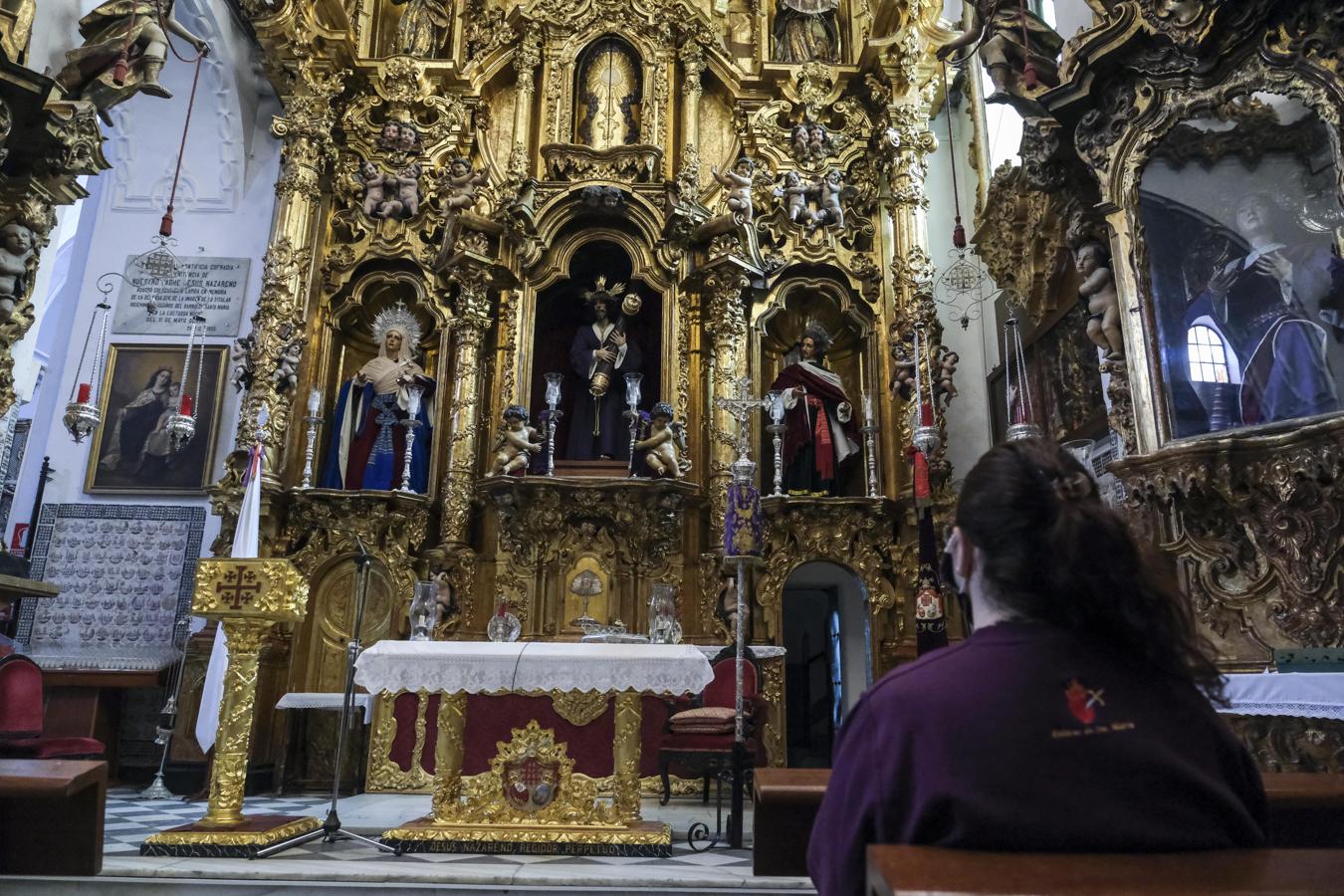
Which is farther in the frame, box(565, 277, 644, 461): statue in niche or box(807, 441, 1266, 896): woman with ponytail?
box(565, 277, 644, 461): statue in niche

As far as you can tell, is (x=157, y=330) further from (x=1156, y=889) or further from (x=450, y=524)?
(x=1156, y=889)

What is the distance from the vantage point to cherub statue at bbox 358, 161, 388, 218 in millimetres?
10289

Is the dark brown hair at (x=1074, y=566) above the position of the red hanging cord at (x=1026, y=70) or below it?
below

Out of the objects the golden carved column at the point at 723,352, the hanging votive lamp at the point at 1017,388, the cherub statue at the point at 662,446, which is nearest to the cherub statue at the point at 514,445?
the cherub statue at the point at 662,446

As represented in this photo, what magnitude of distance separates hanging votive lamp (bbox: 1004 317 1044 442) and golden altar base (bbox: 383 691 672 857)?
414 centimetres

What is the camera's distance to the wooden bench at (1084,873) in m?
1.26

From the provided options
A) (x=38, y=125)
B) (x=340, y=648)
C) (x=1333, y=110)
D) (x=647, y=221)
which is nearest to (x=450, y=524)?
(x=340, y=648)

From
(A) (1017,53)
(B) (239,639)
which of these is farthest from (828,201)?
(B) (239,639)

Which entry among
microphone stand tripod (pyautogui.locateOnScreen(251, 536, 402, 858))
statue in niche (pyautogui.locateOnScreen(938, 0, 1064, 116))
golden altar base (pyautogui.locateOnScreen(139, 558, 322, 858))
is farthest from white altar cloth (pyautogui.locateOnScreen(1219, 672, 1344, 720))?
golden altar base (pyautogui.locateOnScreen(139, 558, 322, 858))

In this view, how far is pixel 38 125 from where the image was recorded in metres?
6.11

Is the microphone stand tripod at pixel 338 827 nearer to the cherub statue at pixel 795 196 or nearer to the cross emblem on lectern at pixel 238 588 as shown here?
the cross emblem on lectern at pixel 238 588

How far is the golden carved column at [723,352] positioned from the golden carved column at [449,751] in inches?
171

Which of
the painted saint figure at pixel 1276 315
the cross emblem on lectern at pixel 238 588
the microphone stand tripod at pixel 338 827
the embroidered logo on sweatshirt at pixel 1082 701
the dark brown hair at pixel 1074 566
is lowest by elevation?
the microphone stand tripod at pixel 338 827

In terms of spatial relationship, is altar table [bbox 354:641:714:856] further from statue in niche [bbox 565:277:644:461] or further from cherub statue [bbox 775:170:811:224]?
cherub statue [bbox 775:170:811:224]
